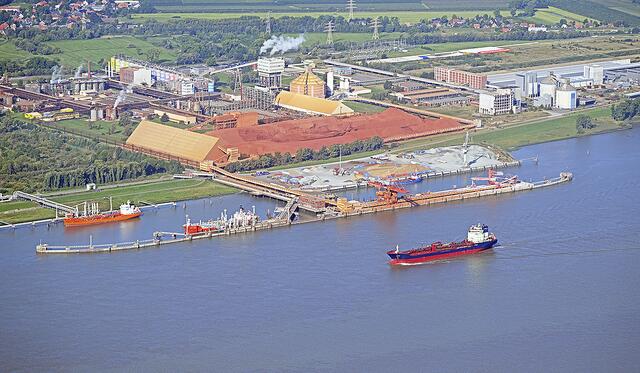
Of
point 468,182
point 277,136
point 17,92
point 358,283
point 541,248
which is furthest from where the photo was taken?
point 17,92

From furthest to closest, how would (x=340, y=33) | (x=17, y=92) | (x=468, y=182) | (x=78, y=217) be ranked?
(x=340, y=33) → (x=17, y=92) → (x=468, y=182) → (x=78, y=217)

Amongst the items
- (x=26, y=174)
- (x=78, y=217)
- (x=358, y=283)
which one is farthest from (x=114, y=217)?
(x=358, y=283)

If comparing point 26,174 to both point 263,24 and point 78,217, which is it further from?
point 263,24

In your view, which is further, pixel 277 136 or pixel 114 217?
pixel 277 136

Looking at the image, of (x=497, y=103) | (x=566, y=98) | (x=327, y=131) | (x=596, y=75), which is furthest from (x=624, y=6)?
(x=327, y=131)

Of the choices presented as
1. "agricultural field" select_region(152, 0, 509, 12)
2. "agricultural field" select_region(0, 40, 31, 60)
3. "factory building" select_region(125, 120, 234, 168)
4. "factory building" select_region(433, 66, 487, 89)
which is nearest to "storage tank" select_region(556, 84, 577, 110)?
"factory building" select_region(433, 66, 487, 89)

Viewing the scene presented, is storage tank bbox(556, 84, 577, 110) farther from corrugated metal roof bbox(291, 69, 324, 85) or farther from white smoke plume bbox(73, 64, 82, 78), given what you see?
white smoke plume bbox(73, 64, 82, 78)

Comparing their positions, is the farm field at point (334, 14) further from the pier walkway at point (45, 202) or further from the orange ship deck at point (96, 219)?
the orange ship deck at point (96, 219)
